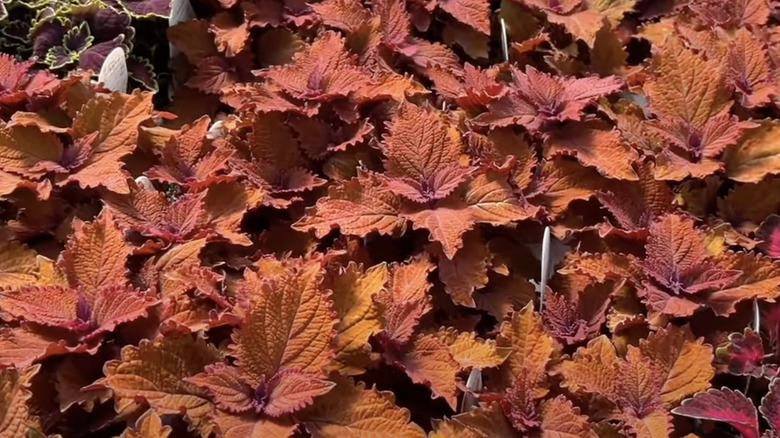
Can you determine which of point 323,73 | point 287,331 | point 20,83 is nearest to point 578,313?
point 287,331

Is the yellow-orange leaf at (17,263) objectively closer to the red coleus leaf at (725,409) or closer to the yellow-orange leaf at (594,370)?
the yellow-orange leaf at (594,370)

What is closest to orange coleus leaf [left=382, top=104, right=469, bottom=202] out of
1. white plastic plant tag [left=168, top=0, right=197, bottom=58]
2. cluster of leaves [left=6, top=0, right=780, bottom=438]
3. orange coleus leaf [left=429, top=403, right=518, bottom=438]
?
cluster of leaves [left=6, top=0, right=780, bottom=438]

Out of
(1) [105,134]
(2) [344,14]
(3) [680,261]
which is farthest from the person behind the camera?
(2) [344,14]

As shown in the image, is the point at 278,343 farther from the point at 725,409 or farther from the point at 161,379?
the point at 725,409

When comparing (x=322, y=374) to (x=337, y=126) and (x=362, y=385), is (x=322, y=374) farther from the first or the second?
(x=337, y=126)

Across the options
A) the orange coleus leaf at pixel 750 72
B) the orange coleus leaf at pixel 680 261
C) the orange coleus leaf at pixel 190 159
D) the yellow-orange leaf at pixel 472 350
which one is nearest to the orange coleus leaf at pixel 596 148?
the orange coleus leaf at pixel 680 261

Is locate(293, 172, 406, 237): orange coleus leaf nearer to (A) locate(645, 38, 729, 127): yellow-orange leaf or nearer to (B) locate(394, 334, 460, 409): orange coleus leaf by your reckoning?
(B) locate(394, 334, 460, 409): orange coleus leaf

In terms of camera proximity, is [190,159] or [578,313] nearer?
[578,313]
